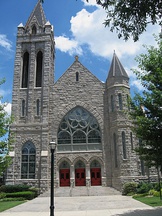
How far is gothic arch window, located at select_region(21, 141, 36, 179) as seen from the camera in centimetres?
2683

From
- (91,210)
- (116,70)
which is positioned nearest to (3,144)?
(91,210)

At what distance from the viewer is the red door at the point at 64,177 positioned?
1072 inches

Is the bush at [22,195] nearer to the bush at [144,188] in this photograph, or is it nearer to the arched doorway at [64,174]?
the arched doorway at [64,174]

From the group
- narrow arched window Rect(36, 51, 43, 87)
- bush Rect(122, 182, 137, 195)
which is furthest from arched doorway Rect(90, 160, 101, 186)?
narrow arched window Rect(36, 51, 43, 87)

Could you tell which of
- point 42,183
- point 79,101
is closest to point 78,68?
point 79,101

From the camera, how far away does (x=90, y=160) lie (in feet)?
90.6

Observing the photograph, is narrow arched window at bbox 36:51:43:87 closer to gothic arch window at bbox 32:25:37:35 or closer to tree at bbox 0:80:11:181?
gothic arch window at bbox 32:25:37:35

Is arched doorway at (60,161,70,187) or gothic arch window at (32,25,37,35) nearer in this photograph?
arched doorway at (60,161,70,187)

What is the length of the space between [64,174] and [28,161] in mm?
4440

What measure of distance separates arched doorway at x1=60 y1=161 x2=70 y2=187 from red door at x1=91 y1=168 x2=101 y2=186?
2.81m

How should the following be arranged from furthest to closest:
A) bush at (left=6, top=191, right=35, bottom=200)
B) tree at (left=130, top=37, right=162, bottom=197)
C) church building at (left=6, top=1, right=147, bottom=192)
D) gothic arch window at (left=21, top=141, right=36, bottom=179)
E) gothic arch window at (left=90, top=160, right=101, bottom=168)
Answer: gothic arch window at (left=90, top=160, right=101, bottom=168) < gothic arch window at (left=21, top=141, right=36, bottom=179) < church building at (left=6, top=1, right=147, bottom=192) < bush at (left=6, top=191, right=35, bottom=200) < tree at (left=130, top=37, right=162, bottom=197)

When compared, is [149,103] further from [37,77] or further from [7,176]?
[37,77]

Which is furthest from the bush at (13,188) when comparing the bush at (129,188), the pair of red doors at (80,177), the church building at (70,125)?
the bush at (129,188)

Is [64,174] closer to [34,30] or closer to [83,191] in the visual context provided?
[83,191]
